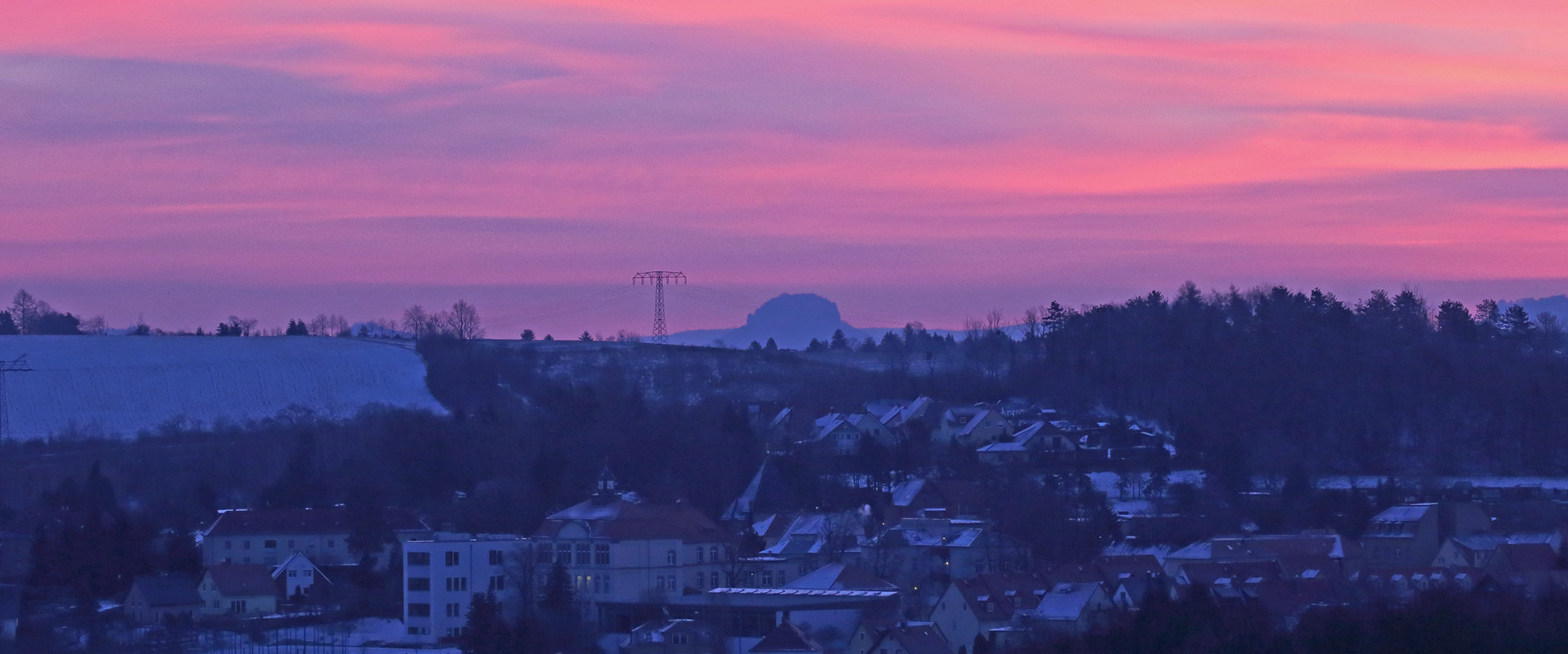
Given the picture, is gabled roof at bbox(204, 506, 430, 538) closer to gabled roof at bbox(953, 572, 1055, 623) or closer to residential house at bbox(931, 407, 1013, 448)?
gabled roof at bbox(953, 572, 1055, 623)

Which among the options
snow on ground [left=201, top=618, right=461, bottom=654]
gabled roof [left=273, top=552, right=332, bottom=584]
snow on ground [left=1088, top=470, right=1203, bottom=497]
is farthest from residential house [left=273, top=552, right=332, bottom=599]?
snow on ground [left=1088, top=470, right=1203, bottom=497]

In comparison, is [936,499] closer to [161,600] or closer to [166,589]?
[166,589]

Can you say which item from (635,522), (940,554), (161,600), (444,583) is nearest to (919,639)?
(635,522)

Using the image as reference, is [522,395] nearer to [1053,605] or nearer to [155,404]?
[155,404]

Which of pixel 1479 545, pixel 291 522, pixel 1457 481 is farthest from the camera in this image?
pixel 1457 481

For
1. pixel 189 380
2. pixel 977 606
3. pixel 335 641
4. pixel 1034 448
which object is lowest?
pixel 335 641

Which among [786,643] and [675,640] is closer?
[786,643]

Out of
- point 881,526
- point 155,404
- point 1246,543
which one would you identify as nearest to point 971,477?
point 881,526
